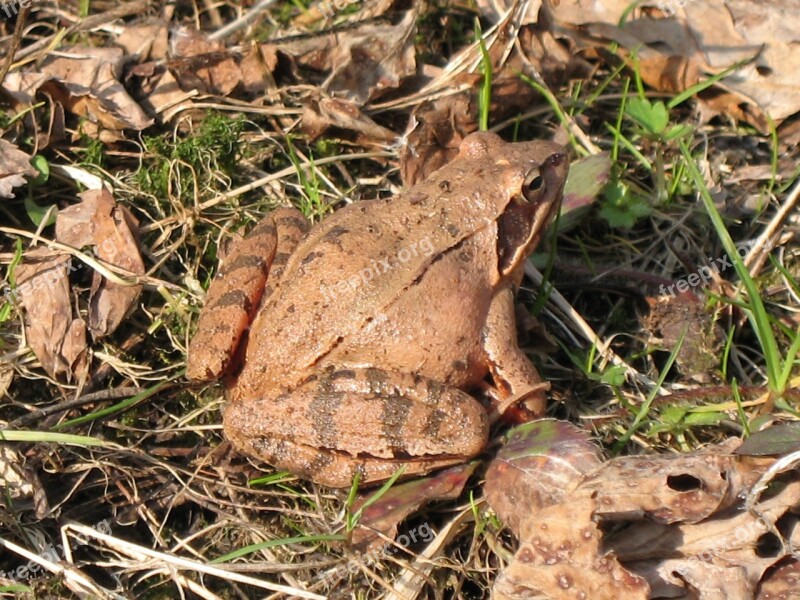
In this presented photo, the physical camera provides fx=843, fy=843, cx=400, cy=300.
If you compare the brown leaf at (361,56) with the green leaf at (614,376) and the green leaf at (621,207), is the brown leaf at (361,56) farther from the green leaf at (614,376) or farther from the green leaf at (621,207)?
the green leaf at (614,376)

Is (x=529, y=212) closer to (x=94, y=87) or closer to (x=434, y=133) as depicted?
(x=434, y=133)

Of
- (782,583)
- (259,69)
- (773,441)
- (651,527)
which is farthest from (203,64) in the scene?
(782,583)

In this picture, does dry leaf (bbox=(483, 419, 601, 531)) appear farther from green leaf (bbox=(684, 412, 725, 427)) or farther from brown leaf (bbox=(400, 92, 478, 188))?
brown leaf (bbox=(400, 92, 478, 188))

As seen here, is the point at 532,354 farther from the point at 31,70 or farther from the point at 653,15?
the point at 31,70

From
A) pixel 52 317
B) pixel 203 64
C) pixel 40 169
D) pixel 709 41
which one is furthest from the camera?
pixel 709 41

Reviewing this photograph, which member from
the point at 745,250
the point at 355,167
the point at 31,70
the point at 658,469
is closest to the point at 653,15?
the point at 745,250

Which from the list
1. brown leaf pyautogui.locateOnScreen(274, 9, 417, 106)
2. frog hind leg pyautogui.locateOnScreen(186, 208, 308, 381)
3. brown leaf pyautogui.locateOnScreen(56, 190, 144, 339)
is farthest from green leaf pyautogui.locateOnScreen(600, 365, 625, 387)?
brown leaf pyautogui.locateOnScreen(56, 190, 144, 339)

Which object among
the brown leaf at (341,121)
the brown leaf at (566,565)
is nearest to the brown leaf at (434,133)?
the brown leaf at (341,121)
